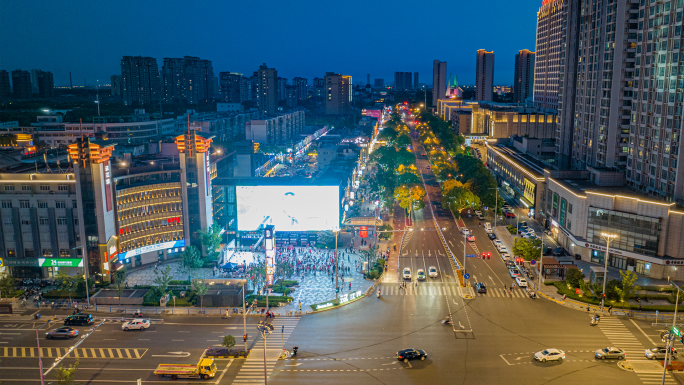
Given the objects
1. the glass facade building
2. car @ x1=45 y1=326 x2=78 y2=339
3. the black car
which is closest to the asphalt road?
car @ x1=45 y1=326 x2=78 y2=339

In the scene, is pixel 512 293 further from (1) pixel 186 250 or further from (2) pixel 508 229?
(1) pixel 186 250

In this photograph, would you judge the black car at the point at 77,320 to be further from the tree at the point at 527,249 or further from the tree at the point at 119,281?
the tree at the point at 527,249

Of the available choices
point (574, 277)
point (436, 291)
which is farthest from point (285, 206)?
point (574, 277)

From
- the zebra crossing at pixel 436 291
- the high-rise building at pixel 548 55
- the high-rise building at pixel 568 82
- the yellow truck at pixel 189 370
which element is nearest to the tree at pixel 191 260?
the zebra crossing at pixel 436 291

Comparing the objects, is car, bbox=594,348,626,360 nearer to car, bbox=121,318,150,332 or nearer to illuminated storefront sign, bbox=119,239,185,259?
car, bbox=121,318,150,332

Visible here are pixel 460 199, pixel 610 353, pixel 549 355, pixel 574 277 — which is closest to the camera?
pixel 549 355

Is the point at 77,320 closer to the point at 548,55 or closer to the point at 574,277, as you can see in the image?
the point at 574,277
